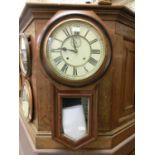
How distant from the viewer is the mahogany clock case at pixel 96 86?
31.2 inches

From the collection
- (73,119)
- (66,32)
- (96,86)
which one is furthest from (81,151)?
(66,32)

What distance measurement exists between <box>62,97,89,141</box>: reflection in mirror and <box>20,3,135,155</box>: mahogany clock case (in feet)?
0.09

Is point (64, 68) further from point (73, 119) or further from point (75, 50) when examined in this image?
point (73, 119)

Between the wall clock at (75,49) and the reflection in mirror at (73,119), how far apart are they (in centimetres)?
10

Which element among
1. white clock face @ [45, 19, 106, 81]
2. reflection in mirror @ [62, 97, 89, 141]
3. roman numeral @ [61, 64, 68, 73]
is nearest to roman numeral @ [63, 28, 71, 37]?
white clock face @ [45, 19, 106, 81]

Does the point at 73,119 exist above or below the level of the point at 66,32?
below

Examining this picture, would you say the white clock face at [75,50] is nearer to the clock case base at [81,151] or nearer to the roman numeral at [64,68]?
the roman numeral at [64,68]

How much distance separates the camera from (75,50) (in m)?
0.78

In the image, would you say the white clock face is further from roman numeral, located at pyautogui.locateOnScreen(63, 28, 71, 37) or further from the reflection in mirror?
the reflection in mirror

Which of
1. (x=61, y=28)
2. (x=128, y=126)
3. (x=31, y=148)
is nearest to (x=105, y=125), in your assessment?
(x=128, y=126)

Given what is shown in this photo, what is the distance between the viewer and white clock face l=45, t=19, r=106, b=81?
2.51 ft

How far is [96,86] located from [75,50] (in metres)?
0.18

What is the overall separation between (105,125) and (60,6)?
1.89ft

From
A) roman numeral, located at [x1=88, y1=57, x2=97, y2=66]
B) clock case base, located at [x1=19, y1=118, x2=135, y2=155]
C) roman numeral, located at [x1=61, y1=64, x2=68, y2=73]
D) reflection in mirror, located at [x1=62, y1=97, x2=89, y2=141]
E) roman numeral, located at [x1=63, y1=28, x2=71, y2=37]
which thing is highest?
roman numeral, located at [x1=63, y1=28, x2=71, y2=37]
